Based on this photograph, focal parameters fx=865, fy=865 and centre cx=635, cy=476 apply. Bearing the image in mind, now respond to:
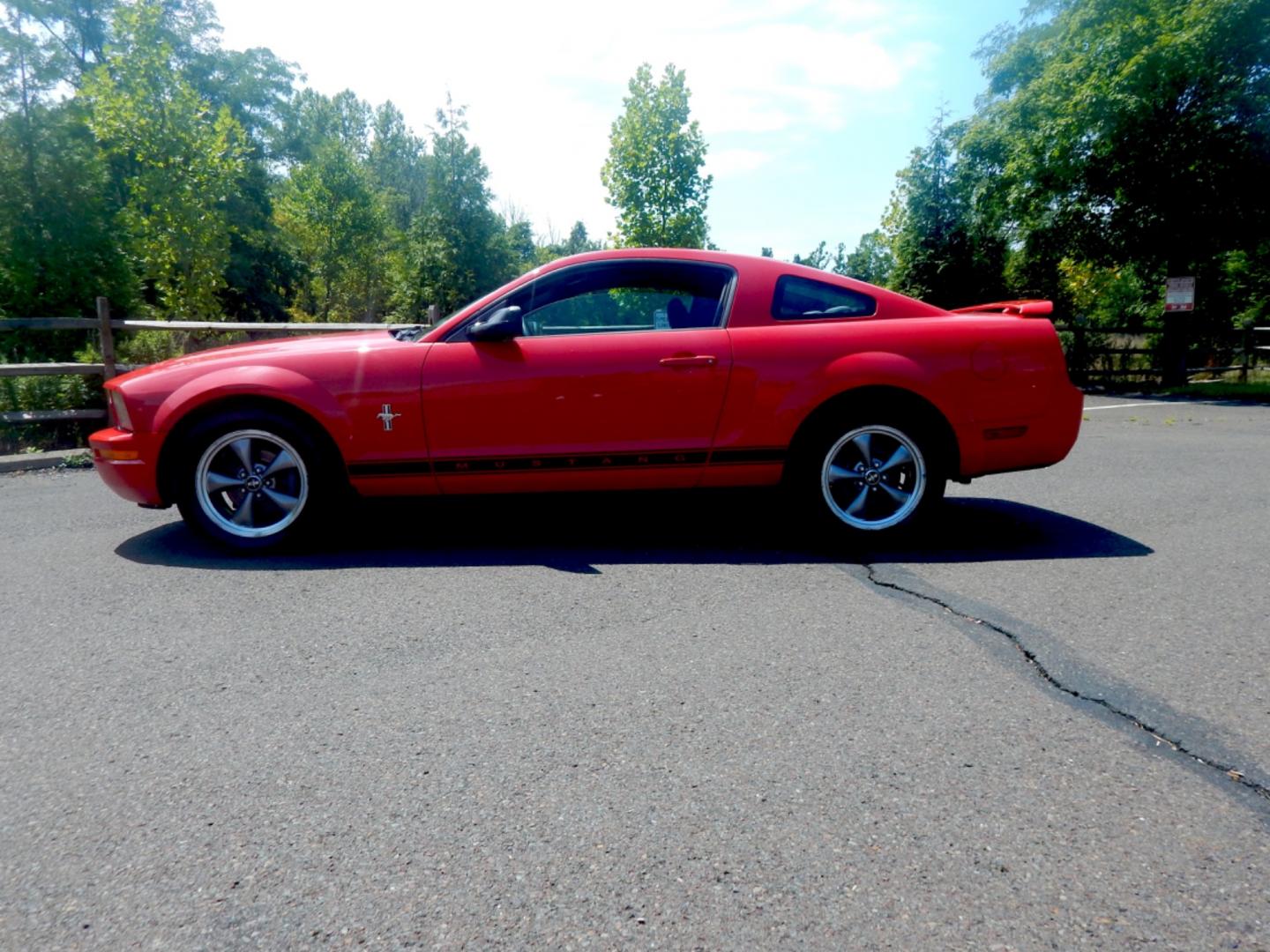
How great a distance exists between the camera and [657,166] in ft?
61.6

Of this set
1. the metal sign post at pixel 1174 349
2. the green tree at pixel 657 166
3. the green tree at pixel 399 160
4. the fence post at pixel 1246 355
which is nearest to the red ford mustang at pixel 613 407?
the green tree at pixel 657 166

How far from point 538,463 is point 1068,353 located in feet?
65.3

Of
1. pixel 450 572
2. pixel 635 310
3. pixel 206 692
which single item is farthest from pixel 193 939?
pixel 635 310

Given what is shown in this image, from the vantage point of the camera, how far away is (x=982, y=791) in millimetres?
2100

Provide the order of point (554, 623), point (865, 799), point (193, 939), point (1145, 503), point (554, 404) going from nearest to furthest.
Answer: point (193, 939)
point (865, 799)
point (554, 623)
point (554, 404)
point (1145, 503)

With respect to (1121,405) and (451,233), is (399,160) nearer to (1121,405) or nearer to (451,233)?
(451,233)

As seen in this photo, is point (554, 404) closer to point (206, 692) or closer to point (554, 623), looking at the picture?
point (554, 623)

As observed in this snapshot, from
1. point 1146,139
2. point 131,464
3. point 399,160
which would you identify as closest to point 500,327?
point 131,464

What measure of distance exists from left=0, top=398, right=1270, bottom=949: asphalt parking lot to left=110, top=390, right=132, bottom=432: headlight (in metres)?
0.67

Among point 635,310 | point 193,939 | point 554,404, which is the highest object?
point 635,310

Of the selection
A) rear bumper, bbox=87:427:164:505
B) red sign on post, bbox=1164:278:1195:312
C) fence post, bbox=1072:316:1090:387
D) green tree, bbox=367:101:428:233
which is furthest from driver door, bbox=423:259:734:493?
green tree, bbox=367:101:428:233

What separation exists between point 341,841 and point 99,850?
0.52 m

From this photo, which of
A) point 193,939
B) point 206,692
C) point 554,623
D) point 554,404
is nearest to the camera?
point 193,939

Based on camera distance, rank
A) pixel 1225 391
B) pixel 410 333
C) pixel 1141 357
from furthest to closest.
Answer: pixel 1141 357 → pixel 1225 391 → pixel 410 333
